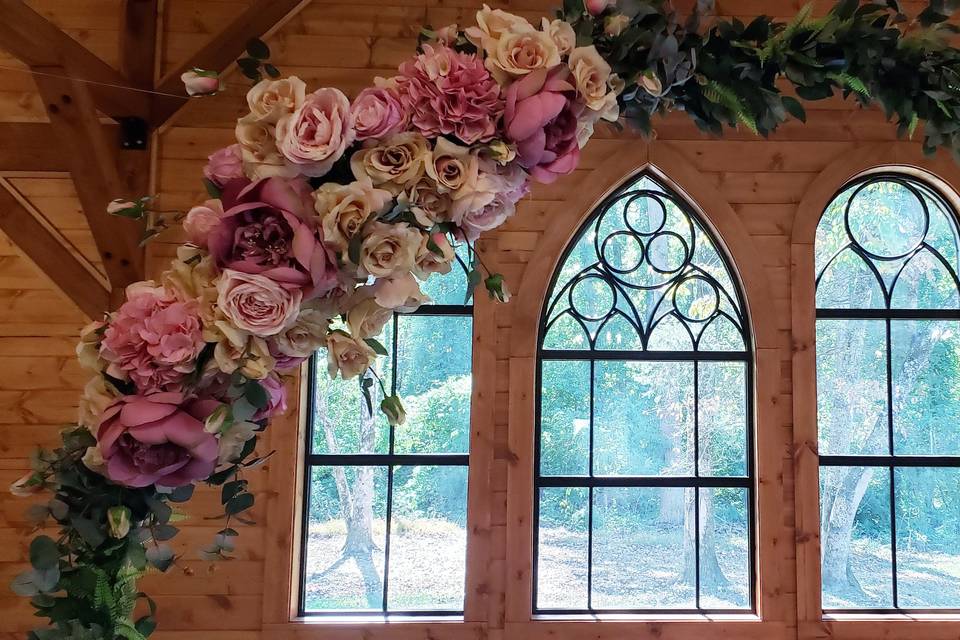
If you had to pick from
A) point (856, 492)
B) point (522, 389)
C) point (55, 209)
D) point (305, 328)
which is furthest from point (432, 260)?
point (856, 492)

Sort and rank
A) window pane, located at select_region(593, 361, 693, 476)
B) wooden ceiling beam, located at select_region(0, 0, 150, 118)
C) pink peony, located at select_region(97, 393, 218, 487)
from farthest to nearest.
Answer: window pane, located at select_region(593, 361, 693, 476) < wooden ceiling beam, located at select_region(0, 0, 150, 118) < pink peony, located at select_region(97, 393, 218, 487)

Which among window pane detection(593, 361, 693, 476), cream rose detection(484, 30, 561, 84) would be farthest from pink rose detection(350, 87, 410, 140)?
window pane detection(593, 361, 693, 476)

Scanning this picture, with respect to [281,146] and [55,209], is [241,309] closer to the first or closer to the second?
[281,146]

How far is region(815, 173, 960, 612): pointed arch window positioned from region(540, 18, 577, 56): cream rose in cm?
237

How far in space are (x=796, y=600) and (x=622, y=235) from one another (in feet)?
5.18

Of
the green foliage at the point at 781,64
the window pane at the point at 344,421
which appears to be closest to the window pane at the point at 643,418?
the window pane at the point at 344,421

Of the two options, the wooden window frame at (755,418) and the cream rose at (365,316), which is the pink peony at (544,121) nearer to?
the cream rose at (365,316)

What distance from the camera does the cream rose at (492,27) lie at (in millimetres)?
661

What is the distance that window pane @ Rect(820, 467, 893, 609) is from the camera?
2.58 m

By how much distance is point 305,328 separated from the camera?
0.63 meters

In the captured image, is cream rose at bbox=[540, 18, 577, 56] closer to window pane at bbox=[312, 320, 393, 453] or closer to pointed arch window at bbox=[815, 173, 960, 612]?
window pane at bbox=[312, 320, 393, 453]

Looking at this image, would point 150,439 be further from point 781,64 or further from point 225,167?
point 781,64

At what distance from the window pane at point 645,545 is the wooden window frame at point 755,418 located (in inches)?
4.3

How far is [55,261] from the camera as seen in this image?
7.14 ft
